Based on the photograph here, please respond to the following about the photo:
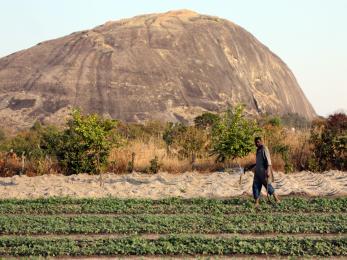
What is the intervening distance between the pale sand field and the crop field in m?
1.50

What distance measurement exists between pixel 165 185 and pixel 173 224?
6.33 metres

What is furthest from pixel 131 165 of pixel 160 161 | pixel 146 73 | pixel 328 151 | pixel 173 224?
pixel 146 73

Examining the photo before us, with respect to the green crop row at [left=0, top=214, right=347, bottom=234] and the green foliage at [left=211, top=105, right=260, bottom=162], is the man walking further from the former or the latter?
the green foliage at [left=211, top=105, right=260, bottom=162]

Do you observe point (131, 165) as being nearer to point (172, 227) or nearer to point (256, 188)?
point (256, 188)

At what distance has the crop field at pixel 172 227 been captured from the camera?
913 centimetres

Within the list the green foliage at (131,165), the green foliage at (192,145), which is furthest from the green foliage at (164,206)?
the green foliage at (192,145)

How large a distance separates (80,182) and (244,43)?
214 ft

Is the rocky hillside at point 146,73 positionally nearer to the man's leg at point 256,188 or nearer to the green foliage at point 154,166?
the green foliage at point 154,166

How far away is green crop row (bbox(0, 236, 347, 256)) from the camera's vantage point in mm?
9008

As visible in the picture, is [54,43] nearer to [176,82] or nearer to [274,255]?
[176,82]

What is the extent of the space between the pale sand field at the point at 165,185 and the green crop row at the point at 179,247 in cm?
555

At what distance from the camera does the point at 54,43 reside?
7781cm

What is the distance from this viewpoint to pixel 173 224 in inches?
435

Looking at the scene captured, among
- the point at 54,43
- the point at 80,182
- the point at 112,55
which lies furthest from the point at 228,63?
the point at 80,182
